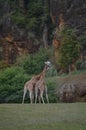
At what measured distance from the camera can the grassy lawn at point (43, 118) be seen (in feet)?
40.2

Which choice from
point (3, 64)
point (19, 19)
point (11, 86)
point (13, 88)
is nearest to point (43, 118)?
point (13, 88)

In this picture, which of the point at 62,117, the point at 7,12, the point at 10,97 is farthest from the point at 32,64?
the point at 62,117

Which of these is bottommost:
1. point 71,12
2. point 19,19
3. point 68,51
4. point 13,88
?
point 13,88

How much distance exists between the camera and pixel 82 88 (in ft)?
87.1

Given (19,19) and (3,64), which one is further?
(19,19)

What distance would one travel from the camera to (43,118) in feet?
45.4

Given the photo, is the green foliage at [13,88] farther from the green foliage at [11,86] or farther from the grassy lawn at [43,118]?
the grassy lawn at [43,118]

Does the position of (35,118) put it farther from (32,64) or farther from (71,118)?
(32,64)

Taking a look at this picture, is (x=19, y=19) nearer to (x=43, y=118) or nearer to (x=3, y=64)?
(x=3, y=64)

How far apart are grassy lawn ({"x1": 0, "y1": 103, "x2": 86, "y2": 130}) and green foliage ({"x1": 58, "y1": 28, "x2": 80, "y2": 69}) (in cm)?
1868

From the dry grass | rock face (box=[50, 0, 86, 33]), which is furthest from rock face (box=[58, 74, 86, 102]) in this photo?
rock face (box=[50, 0, 86, 33])

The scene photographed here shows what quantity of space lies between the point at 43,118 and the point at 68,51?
21762 millimetres

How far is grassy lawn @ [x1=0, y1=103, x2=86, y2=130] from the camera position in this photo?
12.3 m

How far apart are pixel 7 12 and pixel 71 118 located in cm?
3257
